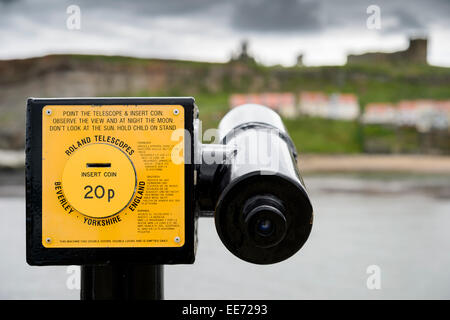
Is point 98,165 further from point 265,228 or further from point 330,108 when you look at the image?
point 330,108

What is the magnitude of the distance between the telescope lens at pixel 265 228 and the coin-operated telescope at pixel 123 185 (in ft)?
0.13

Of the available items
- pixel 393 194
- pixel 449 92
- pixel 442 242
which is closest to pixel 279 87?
pixel 449 92

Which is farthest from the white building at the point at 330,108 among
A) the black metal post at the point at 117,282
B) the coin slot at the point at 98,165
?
the coin slot at the point at 98,165

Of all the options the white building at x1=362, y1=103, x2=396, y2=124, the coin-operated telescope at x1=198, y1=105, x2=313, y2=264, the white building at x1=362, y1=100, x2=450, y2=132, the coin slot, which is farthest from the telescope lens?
the white building at x1=362, y1=103, x2=396, y2=124

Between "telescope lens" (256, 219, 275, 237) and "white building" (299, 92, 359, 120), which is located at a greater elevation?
"white building" (299, 92, 359, 120)

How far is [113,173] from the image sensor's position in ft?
3.68

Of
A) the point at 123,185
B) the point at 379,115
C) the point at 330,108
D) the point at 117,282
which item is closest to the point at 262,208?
the point at 123,185

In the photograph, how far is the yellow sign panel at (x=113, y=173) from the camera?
1124 millimetres

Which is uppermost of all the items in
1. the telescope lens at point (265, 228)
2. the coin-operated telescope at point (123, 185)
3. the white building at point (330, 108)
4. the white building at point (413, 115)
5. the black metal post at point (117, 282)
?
the white building at point (330, 108)

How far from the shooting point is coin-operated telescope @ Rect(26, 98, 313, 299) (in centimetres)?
112

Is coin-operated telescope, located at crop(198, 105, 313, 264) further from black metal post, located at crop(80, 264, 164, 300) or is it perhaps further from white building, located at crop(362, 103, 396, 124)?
white building, located at crop(362, 103, 396, 124)

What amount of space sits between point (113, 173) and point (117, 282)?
1.00 ft

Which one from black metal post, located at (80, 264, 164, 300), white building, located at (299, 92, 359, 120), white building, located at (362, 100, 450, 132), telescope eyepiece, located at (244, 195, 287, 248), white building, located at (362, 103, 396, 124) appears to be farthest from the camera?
white building, located at (299, 92, 359, 120)

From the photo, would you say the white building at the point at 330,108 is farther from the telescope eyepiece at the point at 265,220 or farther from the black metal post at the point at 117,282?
the telescope eyepiece at the point at 265,220
